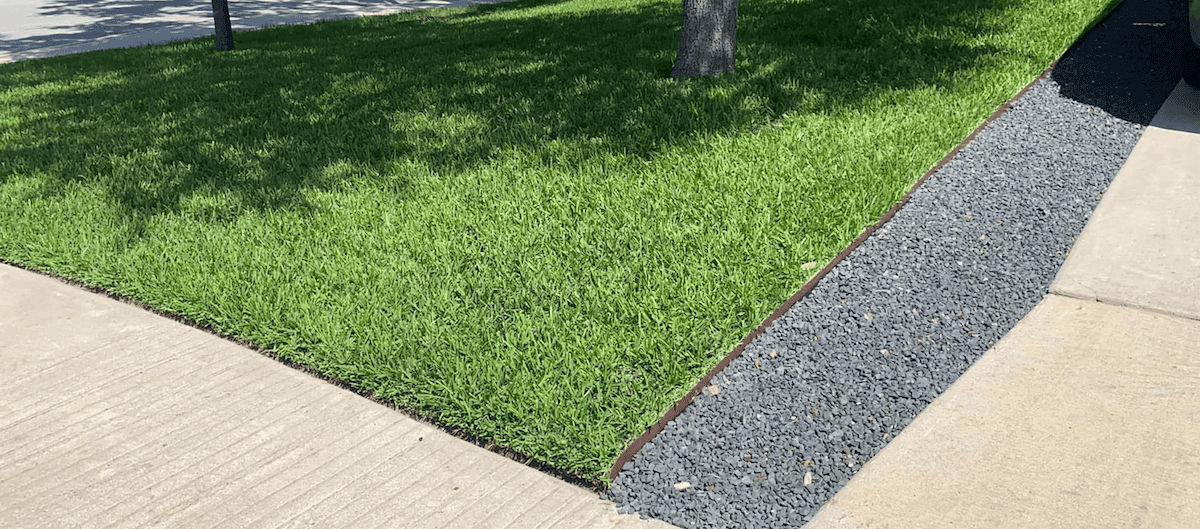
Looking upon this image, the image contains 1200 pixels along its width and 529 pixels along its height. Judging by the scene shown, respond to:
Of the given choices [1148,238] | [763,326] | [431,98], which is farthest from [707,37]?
[763,326]

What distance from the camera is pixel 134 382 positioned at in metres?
3.82

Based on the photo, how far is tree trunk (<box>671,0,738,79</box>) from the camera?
A: 25.6 feet

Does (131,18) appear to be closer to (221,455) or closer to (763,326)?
(221,455)

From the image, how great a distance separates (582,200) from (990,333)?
2.38m

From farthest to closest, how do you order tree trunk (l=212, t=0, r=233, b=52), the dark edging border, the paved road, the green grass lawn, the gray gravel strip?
the paved road
tree trunk (l=212, t=0, r=233, b=52)
the green grass lawn
the dark edging border
the gray gravel strip

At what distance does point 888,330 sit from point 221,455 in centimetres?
277

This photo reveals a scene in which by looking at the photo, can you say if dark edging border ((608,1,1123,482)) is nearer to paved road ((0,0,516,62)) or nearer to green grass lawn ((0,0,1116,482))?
green grass lawn ((0,0,1116,482))

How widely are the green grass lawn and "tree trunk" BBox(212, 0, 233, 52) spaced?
1947 millimetres

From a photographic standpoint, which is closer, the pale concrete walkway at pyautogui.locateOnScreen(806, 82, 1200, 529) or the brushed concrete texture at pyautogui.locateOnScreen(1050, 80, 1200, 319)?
the pale concrete walkway at pyautogui.locateOnScreen(806, 82, 1200, 529)

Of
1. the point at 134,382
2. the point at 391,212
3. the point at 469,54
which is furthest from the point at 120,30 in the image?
the point at 134,382

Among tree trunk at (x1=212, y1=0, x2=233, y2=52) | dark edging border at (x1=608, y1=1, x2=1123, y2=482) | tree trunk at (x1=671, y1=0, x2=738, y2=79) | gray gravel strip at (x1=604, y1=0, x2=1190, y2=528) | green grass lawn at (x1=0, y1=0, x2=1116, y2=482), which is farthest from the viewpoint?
tree trunk at (x1=212, y1=0, x2=233, y2=52)

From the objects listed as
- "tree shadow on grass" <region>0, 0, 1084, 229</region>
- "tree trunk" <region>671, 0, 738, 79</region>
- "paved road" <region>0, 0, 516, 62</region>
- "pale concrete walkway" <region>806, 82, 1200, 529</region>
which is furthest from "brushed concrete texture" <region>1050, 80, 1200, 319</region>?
"paved road" <region>0, 0, 516, 62</region>

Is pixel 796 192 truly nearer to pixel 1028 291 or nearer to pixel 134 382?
pixel 1028 291

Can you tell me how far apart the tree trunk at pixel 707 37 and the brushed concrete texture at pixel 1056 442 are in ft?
14.6
